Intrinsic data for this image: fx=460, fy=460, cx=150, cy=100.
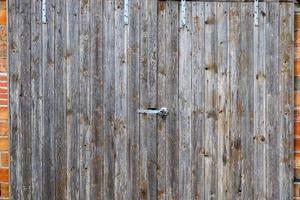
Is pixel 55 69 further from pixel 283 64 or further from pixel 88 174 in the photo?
pixel 283 64

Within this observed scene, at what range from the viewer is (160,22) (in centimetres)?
349

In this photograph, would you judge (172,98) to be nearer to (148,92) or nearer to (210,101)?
(148,92)

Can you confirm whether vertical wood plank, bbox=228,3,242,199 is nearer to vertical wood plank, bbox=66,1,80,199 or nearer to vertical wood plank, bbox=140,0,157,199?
vertical wood plank, bbox=140,0,157,199

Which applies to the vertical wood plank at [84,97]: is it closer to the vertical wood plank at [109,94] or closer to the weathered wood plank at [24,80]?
the vertical wood plank at [109,94]

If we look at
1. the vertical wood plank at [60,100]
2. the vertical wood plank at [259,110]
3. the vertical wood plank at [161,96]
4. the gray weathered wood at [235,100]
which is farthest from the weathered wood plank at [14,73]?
the vertical wood plank at [259,110]

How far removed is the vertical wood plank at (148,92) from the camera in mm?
3484

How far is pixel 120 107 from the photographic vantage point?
11.5 ft

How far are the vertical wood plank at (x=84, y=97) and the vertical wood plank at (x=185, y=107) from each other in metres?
0.70

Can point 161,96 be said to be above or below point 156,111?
above

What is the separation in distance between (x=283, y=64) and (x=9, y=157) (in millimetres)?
2200

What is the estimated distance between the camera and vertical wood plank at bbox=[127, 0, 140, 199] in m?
3.48

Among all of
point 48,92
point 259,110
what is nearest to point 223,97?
point 259,110

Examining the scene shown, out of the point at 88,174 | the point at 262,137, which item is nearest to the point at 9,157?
the point at 88,174

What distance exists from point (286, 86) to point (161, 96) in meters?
0.95
